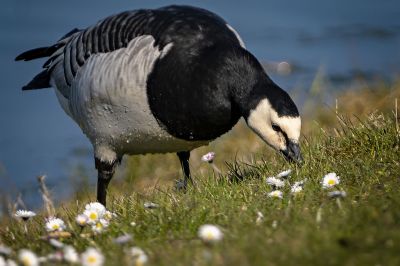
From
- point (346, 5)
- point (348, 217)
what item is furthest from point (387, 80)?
point (346, 5)

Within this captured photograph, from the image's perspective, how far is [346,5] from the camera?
A: 2058 cm

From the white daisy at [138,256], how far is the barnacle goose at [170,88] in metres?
1.99

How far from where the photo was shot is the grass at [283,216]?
3.60 m

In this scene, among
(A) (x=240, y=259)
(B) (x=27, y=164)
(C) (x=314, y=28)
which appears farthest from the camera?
(C) (x=314, y=28)

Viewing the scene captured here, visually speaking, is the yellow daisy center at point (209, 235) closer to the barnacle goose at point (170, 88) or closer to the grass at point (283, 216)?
the grass at point (283, 216)

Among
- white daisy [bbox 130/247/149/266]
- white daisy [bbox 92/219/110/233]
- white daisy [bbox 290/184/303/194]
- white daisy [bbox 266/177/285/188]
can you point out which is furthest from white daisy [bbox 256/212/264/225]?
white daisy [bbox 92/219/110/233]

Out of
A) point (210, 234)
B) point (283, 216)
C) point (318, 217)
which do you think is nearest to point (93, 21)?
point (283, 216)

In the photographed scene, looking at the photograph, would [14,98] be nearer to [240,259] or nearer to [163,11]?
[163,11]

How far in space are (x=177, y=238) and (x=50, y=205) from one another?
9.64 feet

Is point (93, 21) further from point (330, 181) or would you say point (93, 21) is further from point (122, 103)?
point (330, 181)

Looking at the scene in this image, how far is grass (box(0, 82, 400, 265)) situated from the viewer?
3598mm

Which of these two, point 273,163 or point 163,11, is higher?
point 163,11

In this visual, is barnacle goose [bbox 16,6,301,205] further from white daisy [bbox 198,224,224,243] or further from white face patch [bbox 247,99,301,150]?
white daisy [bbox 198,224,224,243]

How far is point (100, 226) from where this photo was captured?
4.65 m
